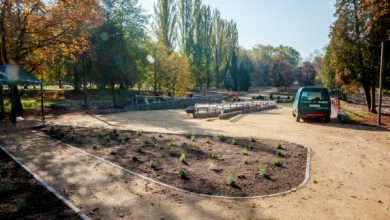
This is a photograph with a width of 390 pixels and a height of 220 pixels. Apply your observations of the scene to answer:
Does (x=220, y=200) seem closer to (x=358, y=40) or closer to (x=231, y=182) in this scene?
(x=231, y=182)

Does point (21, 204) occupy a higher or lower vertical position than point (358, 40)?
lower

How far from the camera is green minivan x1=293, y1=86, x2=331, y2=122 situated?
14.7m

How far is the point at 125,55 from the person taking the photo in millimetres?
27000

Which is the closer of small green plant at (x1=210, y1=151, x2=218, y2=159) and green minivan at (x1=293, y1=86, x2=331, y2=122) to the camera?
small green plant at (x1=210, y1=151, x2=218, y2=159)

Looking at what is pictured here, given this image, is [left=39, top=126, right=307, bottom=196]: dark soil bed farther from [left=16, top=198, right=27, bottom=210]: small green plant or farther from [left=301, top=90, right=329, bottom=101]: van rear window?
[left=301, top=90, right=329, bottom=101]: van rear window

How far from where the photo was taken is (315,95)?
14.9 meters

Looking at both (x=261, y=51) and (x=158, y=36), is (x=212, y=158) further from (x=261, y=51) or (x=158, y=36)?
(x=261, y=51)

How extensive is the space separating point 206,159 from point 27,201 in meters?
4.45

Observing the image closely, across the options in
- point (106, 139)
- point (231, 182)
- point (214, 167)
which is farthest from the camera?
point (106, 139)

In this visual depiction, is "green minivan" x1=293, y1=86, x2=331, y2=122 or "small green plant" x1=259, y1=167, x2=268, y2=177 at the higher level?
"green minivan" x1=293, y1=86, x2=331, y2=122

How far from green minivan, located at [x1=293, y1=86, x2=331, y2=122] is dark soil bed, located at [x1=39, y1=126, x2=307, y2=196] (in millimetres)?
6042

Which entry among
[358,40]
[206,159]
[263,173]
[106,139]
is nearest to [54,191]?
[206,159]

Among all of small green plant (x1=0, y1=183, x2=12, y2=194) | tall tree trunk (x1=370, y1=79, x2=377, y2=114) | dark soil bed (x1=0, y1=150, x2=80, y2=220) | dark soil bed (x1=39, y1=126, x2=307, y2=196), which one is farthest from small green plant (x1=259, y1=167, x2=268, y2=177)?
tall tree trunk (x1=370, y1=79, x2=377, y2=114)

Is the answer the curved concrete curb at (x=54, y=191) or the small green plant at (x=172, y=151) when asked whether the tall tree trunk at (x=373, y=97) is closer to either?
the small green plant at (x=172, y=151)
